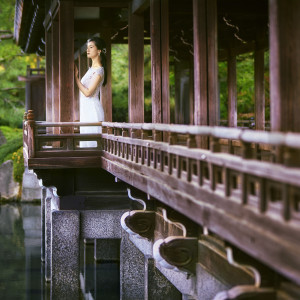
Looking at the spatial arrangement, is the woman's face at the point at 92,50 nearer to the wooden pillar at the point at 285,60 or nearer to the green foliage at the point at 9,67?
the wooden pillar at the point at 285,60

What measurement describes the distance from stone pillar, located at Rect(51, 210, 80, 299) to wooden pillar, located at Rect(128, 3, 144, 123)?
2.63 m

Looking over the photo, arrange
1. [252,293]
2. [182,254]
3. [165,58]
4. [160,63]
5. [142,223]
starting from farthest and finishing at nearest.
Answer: [142,223]
[160,63]
[165,58]
[182,254]
[252,293]

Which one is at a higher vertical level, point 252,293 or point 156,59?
point 156,59

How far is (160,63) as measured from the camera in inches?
391

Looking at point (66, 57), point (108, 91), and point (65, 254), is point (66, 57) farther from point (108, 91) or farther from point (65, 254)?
point (65, 254)

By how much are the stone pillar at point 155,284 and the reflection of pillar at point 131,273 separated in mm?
2282

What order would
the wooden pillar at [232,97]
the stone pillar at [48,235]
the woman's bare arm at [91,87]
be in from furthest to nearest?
the stone pillar at [48,235] < the wooden pillar at [232,97] < the woman's bare arm at [91,87]

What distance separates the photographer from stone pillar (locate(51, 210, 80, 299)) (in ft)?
44.3

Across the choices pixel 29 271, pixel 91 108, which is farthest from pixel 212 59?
pixel 29 271

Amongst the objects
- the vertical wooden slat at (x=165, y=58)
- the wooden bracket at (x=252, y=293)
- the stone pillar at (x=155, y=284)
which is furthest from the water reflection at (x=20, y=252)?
the wooden bracket at (x=252, y=293)

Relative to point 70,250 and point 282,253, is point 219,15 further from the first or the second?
point 282,253

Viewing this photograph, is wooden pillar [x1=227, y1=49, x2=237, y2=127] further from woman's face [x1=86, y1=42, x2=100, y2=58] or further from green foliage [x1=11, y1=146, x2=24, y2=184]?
green foliage [x1=11, y1=146, x2=24, y2=184]

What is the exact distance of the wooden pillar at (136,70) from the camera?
38.8ft

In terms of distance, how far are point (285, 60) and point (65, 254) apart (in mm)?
9234
